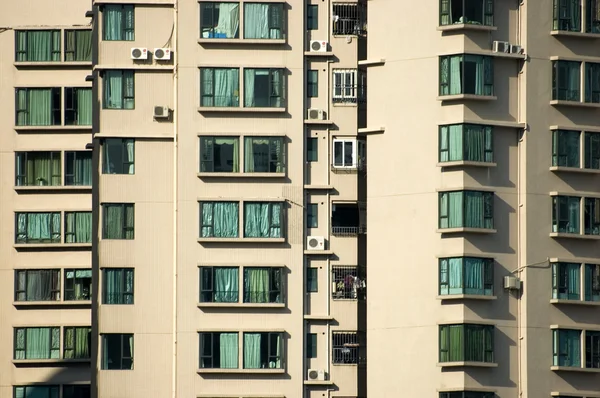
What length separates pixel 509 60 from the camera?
216ft

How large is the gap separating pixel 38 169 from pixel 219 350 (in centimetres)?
1203

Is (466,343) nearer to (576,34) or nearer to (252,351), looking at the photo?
(252,351)

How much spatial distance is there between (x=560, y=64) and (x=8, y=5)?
2255cm

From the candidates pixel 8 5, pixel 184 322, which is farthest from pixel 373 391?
pixel 8 5

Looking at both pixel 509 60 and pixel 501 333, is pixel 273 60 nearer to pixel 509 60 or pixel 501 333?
pixel 509 60

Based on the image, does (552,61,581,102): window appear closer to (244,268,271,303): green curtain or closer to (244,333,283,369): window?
(244,268,271,303): green curtain

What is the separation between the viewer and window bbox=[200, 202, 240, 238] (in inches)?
2618

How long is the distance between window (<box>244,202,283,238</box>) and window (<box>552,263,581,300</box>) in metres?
10.2

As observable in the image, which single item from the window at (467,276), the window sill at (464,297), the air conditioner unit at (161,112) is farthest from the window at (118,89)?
the window sill at (464,297)

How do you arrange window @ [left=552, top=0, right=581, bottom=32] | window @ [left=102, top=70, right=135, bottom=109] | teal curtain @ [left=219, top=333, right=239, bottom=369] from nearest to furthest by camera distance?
teal curtain @ [left=219, top=333, right=239, bottom=369] < window @ [left=552, top=0, right=581, bottom=32] < window @ [left=102, top=70, right=135, bottom=109]

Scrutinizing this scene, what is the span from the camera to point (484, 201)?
6475cm

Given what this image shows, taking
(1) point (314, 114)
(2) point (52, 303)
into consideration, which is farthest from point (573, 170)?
(2) point (52, 303)

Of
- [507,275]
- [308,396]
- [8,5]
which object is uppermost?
[8,5]

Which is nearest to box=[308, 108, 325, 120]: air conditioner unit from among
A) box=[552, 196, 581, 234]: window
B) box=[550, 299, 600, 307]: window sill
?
box=[552, 196, 581, 234]: window
